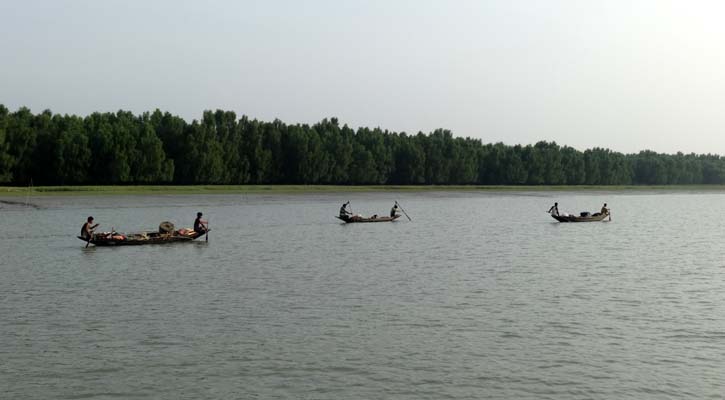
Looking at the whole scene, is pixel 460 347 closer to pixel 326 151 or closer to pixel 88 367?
pixel 88 367

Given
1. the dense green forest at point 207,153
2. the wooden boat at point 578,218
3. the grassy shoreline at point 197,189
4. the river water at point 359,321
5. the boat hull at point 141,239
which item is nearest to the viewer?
the river water at point 359,321

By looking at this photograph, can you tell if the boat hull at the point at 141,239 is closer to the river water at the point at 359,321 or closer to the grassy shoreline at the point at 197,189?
the river water at the point at 359,321

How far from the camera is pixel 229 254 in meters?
44.6

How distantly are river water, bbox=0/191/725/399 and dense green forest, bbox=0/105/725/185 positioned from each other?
66.3 metres

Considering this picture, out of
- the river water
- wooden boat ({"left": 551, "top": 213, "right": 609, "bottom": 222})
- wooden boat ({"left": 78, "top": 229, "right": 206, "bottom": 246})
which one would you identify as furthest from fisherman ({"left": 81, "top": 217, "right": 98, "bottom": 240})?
wooden boat ({"left": 551, "top": 213, "right": 609, "bottom": 222})

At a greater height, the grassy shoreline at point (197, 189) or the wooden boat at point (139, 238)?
the grassy shoreline at point (197, 189)

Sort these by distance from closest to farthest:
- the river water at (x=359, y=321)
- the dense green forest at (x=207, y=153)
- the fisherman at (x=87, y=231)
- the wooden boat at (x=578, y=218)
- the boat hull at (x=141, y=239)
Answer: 1. the river water at (x=359, y=321)
2. the boat hull at (x=141, y=239)
3. the fisherman at (x=87, y=231)
4. the wooden boat at (x=578, y=218)
5. the dense green forest at (x=207, y=153)

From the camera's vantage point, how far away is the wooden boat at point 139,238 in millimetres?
45969

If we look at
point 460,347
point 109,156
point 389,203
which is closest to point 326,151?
point 389,203

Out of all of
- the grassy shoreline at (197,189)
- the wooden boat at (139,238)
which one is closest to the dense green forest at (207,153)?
the grassy shoreline at (197,189)

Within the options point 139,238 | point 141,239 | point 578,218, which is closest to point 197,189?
point 578,218

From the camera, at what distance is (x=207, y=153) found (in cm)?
12900

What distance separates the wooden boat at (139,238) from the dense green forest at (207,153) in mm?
64593

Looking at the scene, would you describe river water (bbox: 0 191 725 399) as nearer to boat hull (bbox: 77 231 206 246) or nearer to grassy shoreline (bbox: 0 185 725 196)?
boat hull (bbox: 77 231 206 246)
